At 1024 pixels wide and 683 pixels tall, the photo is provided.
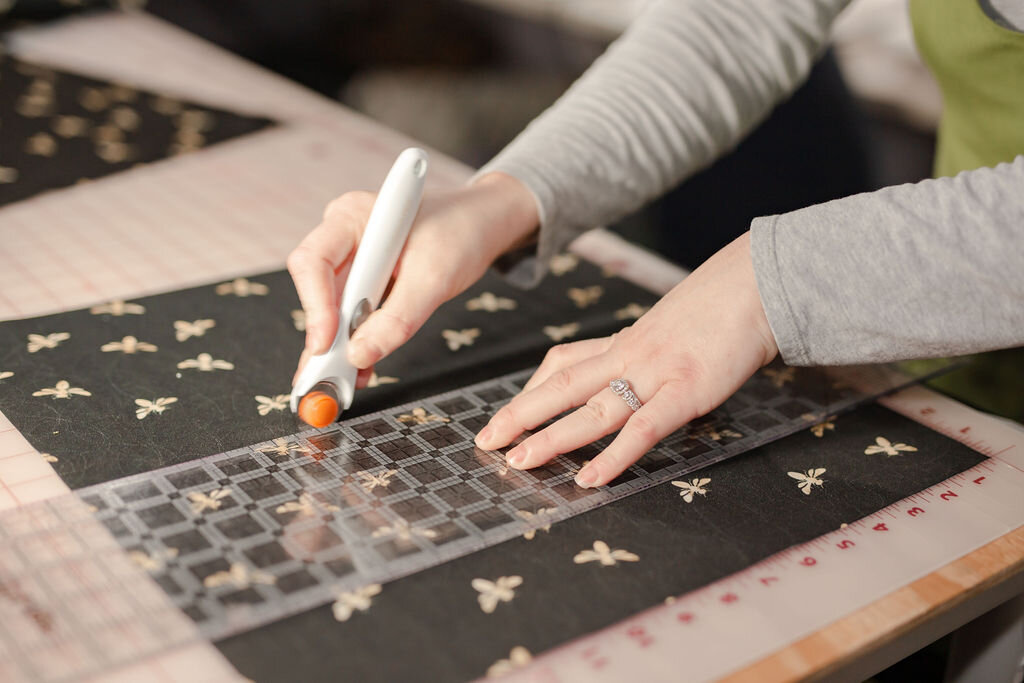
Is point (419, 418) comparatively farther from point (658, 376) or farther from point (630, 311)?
point (630, 311)

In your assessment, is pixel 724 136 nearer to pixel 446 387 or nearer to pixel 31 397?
pixel 446 387

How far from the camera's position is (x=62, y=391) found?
0.72m

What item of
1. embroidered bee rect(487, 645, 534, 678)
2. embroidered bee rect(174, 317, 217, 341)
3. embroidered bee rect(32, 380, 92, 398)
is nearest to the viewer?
embroidered bee rect(487, 645, 534, 678)

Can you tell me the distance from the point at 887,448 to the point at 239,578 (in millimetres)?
470

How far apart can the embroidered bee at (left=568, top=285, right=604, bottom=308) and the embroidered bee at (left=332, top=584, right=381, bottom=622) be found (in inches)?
18.4

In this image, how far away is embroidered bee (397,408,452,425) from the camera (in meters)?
0.71

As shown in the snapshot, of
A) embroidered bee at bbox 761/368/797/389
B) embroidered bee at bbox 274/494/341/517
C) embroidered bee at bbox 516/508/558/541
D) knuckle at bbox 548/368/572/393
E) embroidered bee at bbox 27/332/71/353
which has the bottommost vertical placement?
embroidered bee at bbox 27/332/71/353

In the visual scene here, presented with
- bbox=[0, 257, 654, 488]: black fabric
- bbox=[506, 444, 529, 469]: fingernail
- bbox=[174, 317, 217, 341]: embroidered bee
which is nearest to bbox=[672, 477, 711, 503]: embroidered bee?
bbox=[506, 444, 529, 469]: fingernail

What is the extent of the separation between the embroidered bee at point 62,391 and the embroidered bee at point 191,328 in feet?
0.35

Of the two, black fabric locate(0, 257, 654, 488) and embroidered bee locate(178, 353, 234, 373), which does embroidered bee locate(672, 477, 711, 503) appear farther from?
embroidered bee locate(178, 353, 234, 373)

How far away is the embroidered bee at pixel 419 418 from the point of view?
712 millimetres

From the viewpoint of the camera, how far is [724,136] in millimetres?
969

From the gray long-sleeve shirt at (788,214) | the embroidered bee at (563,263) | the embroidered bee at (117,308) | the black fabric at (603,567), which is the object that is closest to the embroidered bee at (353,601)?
the black fabric at (603,567)

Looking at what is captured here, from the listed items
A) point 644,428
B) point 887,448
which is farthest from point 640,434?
point 887,448
